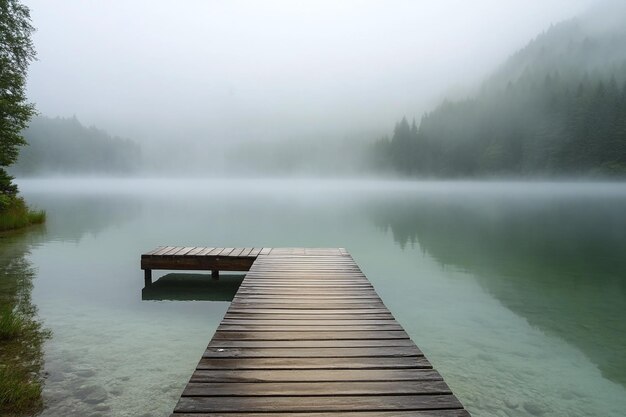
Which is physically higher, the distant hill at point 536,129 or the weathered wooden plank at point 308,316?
the distant hill at point 536,129

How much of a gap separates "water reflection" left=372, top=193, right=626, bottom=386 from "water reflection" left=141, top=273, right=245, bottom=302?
25.2ft

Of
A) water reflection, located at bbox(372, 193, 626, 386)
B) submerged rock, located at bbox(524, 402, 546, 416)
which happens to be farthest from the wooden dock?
water reflection, located at bbox(372, 193, 626, 386)

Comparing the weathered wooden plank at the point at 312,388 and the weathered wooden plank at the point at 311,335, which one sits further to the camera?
the weathered wooden plank at the point at 311,335

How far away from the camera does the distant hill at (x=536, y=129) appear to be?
79062mm

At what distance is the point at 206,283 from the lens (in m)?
12.6

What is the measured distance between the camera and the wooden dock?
10.8ft

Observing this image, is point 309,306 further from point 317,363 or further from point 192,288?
point 192,288

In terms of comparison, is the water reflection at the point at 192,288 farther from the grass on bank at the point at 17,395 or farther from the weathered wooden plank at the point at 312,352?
the weathered wooden plank at the point at 312,352

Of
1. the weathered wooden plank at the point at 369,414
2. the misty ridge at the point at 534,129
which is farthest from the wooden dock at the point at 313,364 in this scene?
the misty ridge at the point at 534,129

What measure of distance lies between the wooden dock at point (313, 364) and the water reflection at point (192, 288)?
171 inches

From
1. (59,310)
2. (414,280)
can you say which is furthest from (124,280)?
(414,280)

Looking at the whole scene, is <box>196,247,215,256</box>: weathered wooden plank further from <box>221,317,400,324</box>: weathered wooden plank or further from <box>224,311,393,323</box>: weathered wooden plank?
<box>221,317,400,324</box>: weathered wooden plank

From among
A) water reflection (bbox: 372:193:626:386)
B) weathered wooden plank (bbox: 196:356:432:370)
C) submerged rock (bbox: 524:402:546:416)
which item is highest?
weathered wooden plank (bbox: 196:356:432:370)

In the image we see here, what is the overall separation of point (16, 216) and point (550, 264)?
2687cm
